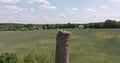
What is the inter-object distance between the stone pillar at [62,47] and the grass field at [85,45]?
127ft

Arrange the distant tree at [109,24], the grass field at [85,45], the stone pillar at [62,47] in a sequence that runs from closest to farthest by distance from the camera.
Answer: the stone pillar at [62,47], the grass field at [85,45], the distant tree at [109,24]

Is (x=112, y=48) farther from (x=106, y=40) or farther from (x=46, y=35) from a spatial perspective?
(x=46, y=35)

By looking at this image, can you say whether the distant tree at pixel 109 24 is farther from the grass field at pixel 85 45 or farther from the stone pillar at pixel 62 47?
the stone pillar at pixel 62 47

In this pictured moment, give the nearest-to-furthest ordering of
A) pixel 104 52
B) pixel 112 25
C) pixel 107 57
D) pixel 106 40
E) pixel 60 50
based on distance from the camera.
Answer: pixel 60 50 < pixel 107 57 < pixel 104 52 < pixel 106 40 < pixel 112 25

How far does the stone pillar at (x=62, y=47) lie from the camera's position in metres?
10.2

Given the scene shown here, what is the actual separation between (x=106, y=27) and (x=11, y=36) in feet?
85.5

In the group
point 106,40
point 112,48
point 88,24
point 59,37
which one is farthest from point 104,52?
point 59,37

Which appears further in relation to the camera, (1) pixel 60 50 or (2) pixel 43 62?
(2) pixel 43 62

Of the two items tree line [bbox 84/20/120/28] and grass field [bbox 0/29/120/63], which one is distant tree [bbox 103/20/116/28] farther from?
grass field [bbox 0/29/120/63]

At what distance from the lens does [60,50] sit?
33.6ft

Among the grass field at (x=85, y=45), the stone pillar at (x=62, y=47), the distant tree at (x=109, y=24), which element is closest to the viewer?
the stone pillar at (x=62, y=47)

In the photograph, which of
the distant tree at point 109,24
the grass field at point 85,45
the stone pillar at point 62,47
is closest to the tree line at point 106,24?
the distant tree at point 109,24

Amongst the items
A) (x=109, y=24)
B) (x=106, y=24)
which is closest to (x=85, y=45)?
(x=109, y=24)

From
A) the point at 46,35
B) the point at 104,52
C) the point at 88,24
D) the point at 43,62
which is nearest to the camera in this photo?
the point at 43,62
